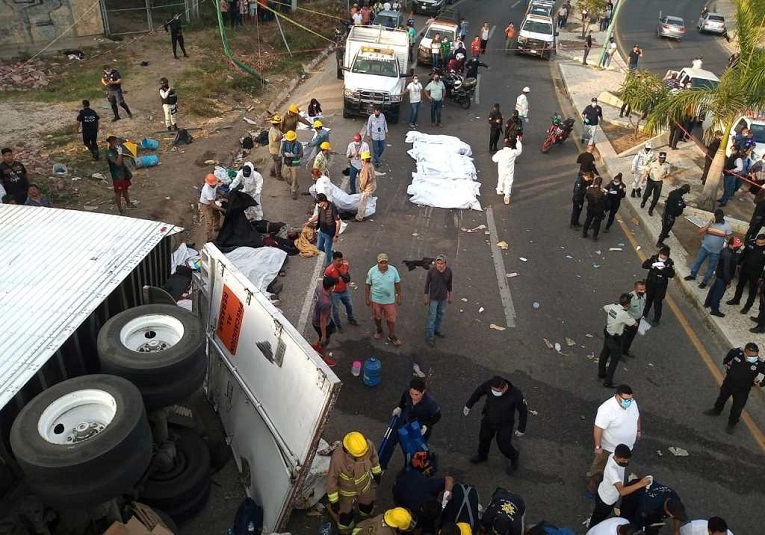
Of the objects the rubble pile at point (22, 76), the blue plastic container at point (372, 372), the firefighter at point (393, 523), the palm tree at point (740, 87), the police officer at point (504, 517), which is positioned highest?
the palm tree at point (740, 87)

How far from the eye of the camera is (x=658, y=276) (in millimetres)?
9422

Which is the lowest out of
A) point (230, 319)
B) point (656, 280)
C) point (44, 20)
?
point (656, 280)

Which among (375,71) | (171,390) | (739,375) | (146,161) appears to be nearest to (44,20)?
(146,161)

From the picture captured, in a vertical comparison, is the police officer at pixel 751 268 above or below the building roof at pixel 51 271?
below

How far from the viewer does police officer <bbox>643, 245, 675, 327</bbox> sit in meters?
9.34

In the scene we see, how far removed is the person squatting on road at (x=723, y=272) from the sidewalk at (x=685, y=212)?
0.20 m

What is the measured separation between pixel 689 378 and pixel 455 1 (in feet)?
125

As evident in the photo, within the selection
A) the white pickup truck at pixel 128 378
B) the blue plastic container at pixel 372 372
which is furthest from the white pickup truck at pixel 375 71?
the white pickup truck at pixel 128 378

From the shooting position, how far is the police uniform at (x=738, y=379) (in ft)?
24.6

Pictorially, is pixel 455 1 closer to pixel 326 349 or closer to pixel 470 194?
pixel 470 194

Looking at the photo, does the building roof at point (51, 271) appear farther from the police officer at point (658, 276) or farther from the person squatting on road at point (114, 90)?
the person squatting on road at point (114, 90)

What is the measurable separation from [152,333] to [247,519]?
6.71 ft

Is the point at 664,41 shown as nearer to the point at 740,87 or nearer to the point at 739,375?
the point at 740,87

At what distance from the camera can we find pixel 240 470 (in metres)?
6.57
